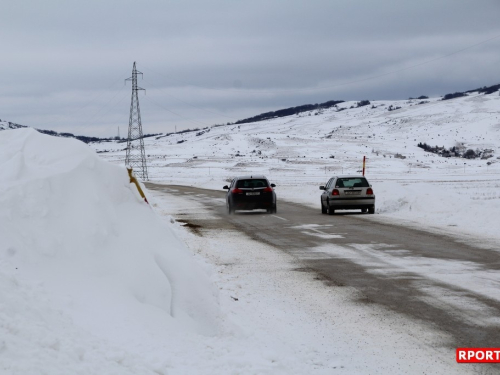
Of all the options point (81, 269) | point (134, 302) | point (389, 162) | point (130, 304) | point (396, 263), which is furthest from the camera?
point (389, 162)

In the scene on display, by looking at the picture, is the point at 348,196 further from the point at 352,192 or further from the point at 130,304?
→ the point at 130,304

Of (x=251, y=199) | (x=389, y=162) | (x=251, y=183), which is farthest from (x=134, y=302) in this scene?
(x=389, y=162)

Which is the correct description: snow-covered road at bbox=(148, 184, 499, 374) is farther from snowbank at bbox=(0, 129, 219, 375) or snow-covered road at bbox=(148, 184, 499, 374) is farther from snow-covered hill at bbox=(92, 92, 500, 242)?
snow-covered hill at bbox=(92, 92, 500, 242)

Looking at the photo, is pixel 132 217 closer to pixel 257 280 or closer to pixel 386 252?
pixel 257 280

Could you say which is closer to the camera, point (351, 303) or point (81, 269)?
point (81, 269)

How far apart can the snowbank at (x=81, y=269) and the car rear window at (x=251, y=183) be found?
1586 cm

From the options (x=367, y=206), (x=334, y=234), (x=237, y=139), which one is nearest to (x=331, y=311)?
(x=334, y=234)

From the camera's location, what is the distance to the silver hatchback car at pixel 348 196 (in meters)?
24.0

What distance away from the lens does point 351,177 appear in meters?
24.7

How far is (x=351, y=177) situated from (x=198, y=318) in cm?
1847

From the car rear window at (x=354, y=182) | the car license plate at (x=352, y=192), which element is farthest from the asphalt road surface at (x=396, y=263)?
the car rear window at (x=354, y=182)

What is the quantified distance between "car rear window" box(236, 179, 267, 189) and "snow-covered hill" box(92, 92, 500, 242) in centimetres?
493

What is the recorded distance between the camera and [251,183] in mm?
25359
